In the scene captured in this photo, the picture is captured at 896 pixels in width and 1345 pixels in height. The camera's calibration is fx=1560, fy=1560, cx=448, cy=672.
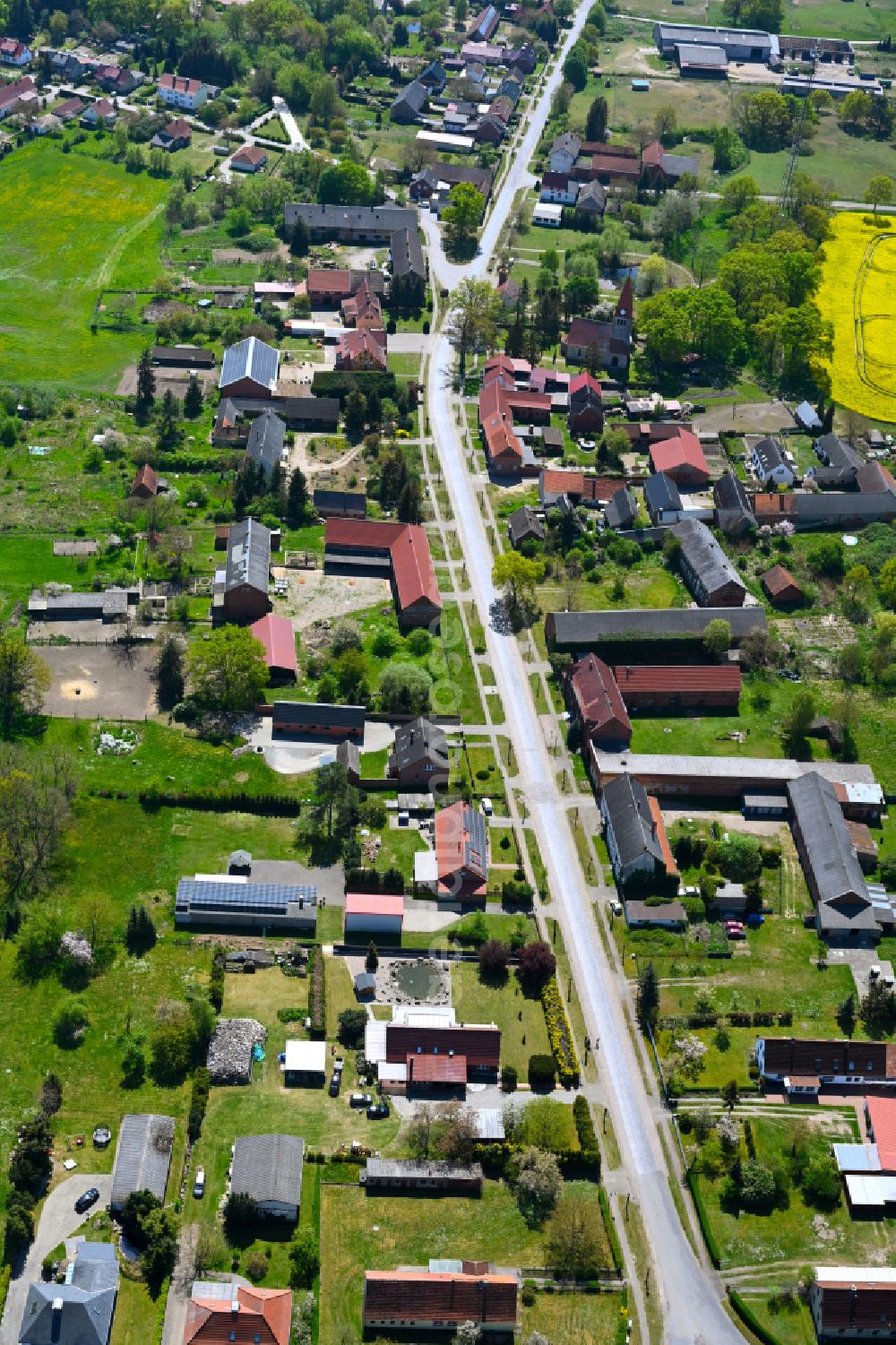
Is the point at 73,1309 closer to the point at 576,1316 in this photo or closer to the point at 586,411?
the point at 576,1316

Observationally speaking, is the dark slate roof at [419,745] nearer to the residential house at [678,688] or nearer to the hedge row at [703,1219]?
the residential house at [678,688]

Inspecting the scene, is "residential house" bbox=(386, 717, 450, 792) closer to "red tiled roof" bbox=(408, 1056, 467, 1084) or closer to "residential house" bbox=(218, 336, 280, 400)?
"red tiled roof" bbox=(408, 1056, 467, 1084)

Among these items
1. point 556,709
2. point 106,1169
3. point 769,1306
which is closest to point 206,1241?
point 106,1169

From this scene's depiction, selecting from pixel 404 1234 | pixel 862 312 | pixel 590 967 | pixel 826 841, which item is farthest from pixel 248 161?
pixel 404 1234

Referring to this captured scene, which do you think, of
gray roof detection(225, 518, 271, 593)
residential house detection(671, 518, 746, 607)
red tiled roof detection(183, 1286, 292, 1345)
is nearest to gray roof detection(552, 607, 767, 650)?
→ residential house detection(671, 518, 746, 607)

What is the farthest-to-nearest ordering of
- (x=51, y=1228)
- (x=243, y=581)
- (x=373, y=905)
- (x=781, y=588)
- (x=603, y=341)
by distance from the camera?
(x=603, y=341)
(x=781, y=588)
(x=243, y=581)
(x=373, y=905)
(x=51, y=1228)

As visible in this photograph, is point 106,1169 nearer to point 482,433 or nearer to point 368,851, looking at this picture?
point 368,851
